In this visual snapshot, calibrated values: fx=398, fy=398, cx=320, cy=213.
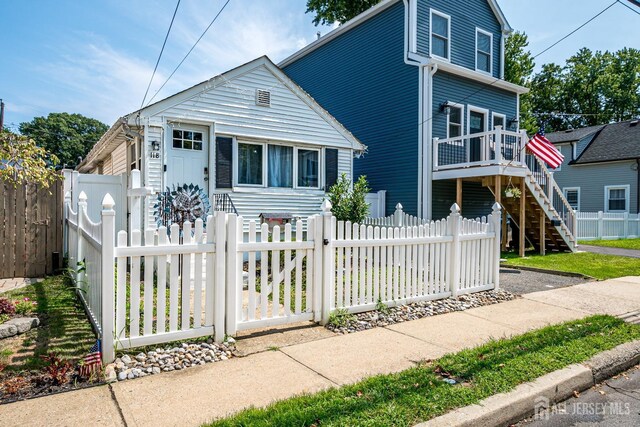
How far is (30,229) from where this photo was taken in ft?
23.6

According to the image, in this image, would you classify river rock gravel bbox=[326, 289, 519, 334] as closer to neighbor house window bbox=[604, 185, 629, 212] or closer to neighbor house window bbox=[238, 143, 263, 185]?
neighbor house window bbox=[238, 143, 263, 185]

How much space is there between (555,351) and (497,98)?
14.1 metres

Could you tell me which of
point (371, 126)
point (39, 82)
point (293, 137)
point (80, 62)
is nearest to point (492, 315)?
point (293, 137)

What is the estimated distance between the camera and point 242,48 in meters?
11.3

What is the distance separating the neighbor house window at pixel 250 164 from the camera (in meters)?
10.5

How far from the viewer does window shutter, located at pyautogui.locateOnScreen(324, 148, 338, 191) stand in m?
11.8

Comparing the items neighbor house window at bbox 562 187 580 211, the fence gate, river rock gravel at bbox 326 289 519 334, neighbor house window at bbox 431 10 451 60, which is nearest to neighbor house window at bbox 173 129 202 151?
the fence gate

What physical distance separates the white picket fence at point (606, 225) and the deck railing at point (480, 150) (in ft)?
21.2

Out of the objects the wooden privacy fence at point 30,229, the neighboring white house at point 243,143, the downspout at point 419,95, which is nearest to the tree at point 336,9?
the downspout at point 419,95

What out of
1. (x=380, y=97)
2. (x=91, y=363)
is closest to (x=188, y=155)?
(x=91, y=363)

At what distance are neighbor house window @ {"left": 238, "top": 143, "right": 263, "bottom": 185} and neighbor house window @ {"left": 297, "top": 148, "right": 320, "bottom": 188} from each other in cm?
126

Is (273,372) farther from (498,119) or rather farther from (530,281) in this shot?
(498,119)

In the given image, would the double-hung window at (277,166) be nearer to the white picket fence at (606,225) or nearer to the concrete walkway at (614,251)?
the concrete walkway at (614,251)

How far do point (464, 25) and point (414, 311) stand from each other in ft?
44.6
